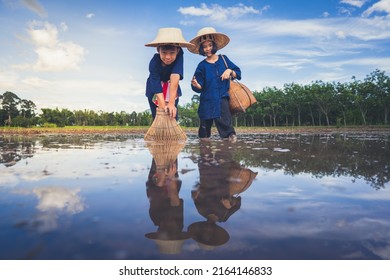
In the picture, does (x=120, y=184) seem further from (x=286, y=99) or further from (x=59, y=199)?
(x=286, y=99)

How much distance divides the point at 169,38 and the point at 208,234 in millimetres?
4538

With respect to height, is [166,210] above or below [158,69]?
below

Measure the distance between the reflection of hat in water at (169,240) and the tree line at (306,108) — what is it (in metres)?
36.9

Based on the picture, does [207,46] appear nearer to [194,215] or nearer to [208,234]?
[194,215]

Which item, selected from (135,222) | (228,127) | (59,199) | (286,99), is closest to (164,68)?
(228,127)

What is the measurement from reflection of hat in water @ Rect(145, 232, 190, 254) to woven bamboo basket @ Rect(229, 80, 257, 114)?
5.12 metres

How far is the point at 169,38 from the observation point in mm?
5168

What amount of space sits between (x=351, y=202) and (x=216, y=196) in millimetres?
690

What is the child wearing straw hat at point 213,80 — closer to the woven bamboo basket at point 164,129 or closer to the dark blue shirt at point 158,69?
the dark blue shirt at point 158,69

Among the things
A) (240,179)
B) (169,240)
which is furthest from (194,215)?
(240,179)

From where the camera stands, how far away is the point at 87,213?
1378mm

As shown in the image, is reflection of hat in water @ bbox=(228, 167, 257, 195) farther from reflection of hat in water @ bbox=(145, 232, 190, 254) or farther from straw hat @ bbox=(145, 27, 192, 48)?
straw hat @ bbox=(145, 27, 192, 48)

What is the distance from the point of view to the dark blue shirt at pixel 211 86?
19.3 ft

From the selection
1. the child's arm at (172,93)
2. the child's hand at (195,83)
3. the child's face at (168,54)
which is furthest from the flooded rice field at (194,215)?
the child's hand at (195,83)
